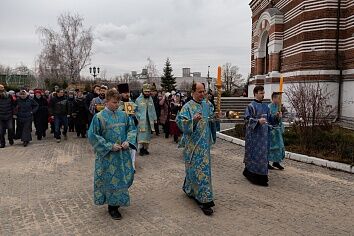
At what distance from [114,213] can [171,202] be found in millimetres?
1032

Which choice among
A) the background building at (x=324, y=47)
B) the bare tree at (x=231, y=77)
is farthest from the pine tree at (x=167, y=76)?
the background building at (x=324, y=47)

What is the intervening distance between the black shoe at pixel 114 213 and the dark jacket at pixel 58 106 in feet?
25.0

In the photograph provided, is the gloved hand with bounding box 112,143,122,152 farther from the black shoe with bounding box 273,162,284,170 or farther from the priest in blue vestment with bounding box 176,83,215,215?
the black shoe with bounding box 273,162,284,170

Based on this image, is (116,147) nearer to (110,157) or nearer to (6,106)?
(110,157)

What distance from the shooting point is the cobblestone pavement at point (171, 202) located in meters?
4.51

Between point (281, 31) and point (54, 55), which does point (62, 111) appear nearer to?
point (281, 31)

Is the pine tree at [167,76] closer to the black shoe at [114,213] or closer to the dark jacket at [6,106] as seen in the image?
the dark jacket at [6,106]

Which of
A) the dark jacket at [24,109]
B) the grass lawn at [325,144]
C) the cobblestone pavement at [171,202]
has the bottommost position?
the cobblestone pavement at [171,202]

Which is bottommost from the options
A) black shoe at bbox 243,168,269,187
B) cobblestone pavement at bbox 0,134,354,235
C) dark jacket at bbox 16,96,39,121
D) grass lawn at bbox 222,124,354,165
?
cobblestone pavement at bbox 0,134,354,235

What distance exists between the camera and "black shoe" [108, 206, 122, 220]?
4.79m

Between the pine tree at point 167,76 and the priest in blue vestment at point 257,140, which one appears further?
the pine tree at point 167,76

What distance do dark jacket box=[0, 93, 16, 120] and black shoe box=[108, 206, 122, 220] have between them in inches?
284

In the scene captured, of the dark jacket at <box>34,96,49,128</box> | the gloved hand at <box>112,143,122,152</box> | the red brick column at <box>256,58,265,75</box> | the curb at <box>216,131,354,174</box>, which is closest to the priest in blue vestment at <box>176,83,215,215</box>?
the gloved hand at <box>112,143,122,152</box>

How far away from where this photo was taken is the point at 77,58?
37281 millimetres
